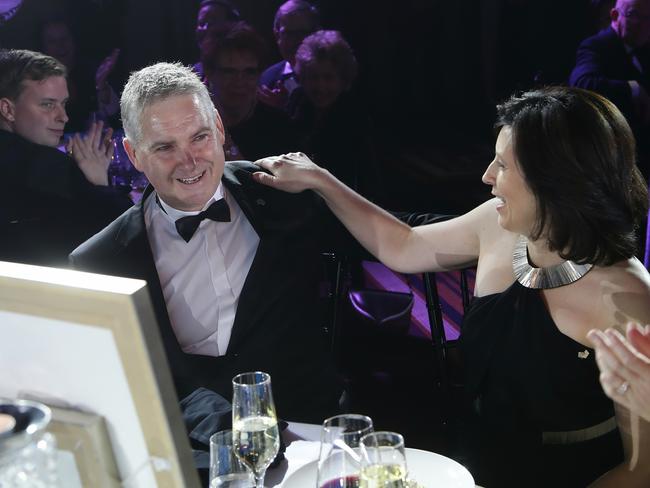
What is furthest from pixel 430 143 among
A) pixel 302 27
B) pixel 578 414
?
pixel 578 414

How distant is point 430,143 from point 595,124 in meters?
3.45

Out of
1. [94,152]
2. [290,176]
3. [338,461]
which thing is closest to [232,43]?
[94,152]

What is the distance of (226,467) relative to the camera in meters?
1.27

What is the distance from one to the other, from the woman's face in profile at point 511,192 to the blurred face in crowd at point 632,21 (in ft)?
10.9

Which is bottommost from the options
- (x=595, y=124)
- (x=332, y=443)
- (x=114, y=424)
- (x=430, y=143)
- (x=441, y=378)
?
(x=441, y=378)

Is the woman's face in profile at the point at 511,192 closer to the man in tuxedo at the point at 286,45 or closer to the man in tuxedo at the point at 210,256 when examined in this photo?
the man in tuxedo at the point at 210,256

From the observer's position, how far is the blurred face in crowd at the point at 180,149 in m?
2.16

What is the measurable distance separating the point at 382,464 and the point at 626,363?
26.9 inches

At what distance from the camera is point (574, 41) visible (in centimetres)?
490

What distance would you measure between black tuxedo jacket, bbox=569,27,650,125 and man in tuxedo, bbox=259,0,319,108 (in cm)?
199

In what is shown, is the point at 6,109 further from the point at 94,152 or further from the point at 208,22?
the point at 208,22

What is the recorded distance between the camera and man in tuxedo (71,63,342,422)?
2.15m

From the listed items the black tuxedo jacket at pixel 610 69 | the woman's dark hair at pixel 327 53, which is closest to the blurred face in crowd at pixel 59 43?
the woman's dark hair at pixel 327 53

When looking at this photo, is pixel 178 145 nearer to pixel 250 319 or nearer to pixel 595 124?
pixel 250 319
